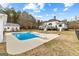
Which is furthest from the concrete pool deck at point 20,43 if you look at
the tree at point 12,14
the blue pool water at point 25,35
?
the tree at point 12,14

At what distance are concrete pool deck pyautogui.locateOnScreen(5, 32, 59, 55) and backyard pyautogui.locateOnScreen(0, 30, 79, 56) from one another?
0.04 meters

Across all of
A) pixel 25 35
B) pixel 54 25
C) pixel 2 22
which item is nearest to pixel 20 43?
pixel 25 35

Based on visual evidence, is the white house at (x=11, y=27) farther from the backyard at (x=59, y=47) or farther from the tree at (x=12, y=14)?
the backyard at (x=59, y=47)

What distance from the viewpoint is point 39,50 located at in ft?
4.78

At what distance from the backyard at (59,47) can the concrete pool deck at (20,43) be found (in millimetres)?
37

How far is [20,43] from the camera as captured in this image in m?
1.45

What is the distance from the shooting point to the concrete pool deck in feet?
4.75

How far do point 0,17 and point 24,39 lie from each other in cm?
33

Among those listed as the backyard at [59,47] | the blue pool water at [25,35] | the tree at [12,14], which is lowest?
the backyard at [59,47]

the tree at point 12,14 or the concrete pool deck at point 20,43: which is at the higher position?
the tree at point 12,14

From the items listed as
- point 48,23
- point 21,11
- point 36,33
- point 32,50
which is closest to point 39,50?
point 32,50

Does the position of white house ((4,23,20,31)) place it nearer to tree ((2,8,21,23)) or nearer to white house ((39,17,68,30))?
tree ((2,8,21,23))

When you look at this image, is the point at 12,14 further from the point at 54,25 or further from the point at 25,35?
the point at 54,25

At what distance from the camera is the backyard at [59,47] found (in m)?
1.45
